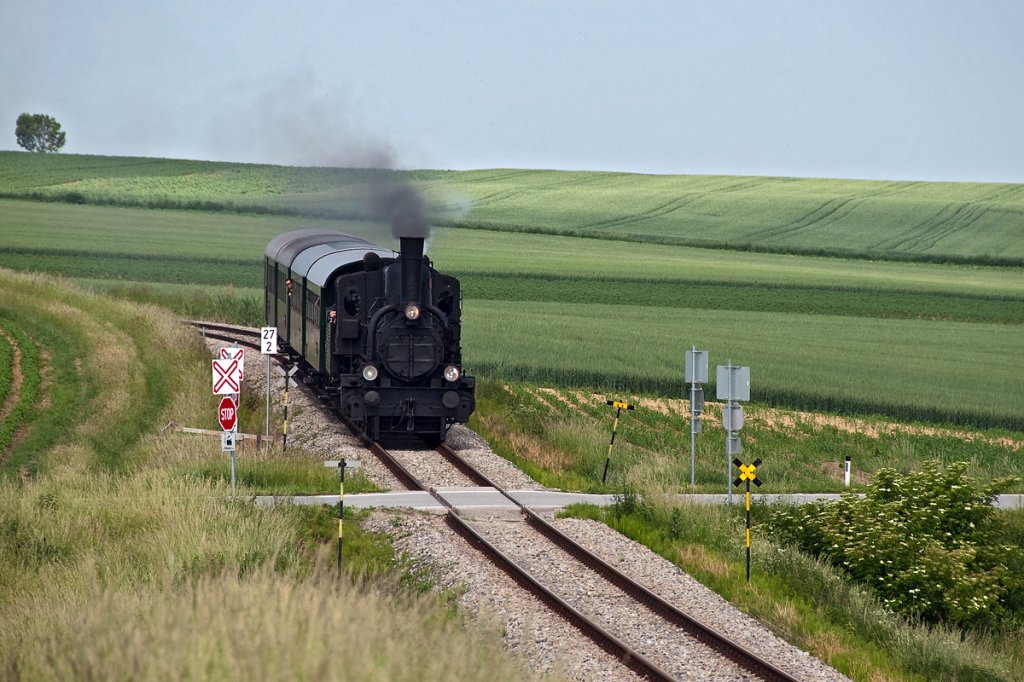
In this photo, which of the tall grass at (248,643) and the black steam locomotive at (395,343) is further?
the black steam locomotive at (395,343)

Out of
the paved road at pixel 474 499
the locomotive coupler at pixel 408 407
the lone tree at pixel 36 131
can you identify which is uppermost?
the lone tree at pixel 36 131

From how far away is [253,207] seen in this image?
82.9 m

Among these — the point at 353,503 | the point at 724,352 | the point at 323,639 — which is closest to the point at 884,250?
the point at 724,352

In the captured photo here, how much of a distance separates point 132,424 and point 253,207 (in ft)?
181

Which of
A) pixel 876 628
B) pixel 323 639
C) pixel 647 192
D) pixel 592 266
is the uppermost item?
pixel 647 192

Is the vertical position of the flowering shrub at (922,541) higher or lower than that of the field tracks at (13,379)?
lower

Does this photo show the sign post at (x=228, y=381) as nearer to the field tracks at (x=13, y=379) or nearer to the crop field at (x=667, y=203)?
the field tracks at (x=13, y=379)

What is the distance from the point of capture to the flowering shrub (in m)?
18.9

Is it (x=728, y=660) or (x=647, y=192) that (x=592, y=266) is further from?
(x=728, y=660)

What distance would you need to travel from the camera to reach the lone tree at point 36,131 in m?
136

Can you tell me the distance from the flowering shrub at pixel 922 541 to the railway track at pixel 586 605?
13.4ft

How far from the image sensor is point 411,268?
25.2 metres

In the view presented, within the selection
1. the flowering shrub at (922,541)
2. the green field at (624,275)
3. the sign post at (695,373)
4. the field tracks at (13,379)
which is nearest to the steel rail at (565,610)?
the flowering shrub at (922,541)

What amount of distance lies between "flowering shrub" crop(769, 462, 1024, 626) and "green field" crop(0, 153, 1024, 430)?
12636 mm
